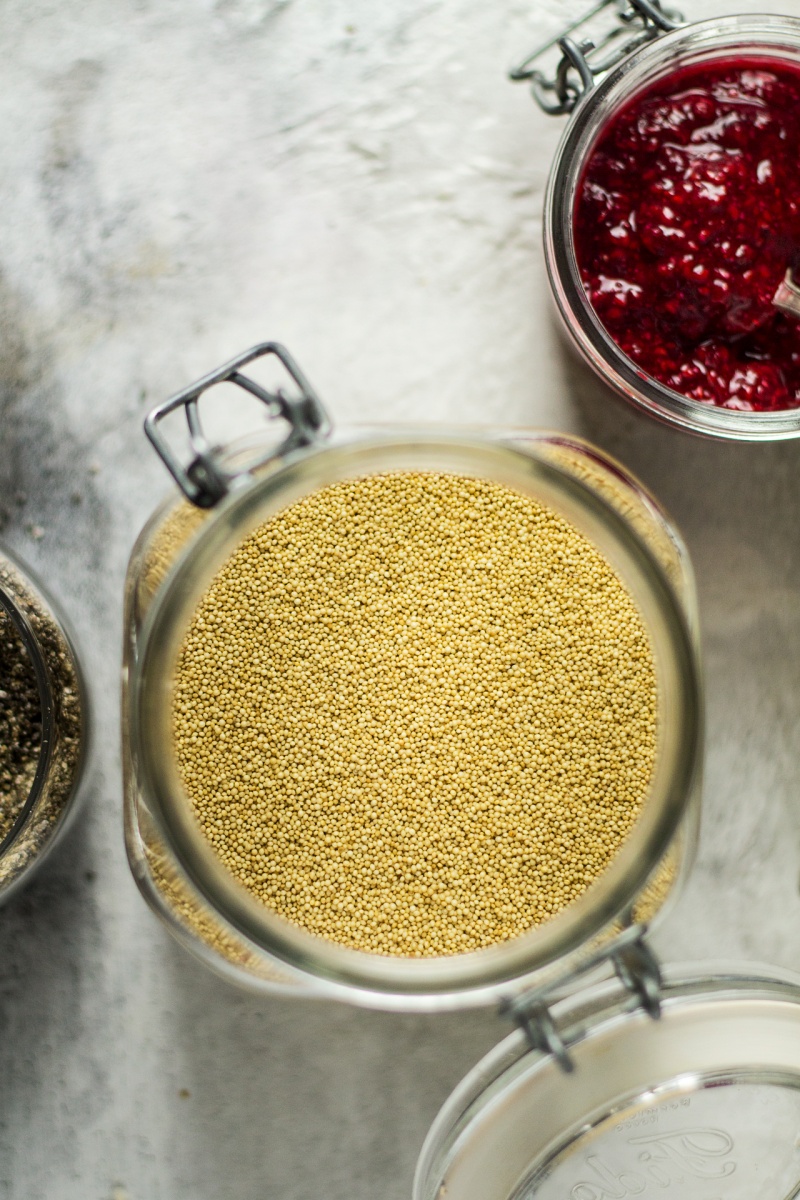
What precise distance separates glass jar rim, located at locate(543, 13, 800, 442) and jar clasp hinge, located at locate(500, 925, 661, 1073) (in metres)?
0.41

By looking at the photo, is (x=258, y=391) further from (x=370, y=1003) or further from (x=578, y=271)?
(x=370, y=1003)

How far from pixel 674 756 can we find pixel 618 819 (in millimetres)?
110

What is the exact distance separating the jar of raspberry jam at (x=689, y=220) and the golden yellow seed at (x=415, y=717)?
23 centimetres

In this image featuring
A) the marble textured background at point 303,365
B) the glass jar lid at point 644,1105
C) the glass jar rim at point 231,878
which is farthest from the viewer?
the marble textured background at point 303,365

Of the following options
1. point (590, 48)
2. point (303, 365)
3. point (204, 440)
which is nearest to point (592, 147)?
point (590, 48)

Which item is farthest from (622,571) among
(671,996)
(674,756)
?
(671,996)

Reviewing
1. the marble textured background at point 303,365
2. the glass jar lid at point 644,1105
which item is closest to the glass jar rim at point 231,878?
the glass jar lid at point 644,1105

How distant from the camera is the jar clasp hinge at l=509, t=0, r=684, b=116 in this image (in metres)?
0.81

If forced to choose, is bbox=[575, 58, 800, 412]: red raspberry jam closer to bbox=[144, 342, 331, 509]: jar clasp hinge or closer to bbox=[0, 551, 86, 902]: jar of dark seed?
bbox=[144, 342, 331, 509]: jar clasp hinge

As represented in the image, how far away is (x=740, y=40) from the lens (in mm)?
830

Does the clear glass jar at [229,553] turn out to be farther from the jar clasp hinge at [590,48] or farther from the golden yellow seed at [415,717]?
the jar clasp hinge at [590,48]

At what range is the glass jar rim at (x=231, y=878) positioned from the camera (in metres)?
0.60

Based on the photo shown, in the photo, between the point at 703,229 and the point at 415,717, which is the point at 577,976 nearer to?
the point at 415,717

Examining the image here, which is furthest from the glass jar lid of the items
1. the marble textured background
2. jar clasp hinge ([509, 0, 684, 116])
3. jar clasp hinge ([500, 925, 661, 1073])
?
jar clasp hinge ([509, 0, 684, 116])
